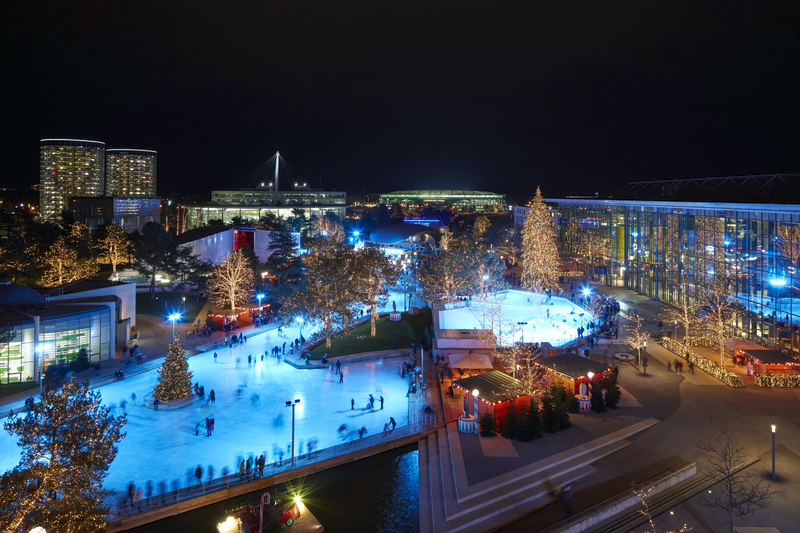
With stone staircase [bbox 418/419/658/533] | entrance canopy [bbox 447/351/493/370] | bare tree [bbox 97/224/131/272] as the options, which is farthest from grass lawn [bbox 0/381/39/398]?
bare tree [bbox 97/224/131/272]

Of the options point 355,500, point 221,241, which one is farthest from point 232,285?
point 355,500

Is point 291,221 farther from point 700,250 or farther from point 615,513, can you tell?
point 615,513

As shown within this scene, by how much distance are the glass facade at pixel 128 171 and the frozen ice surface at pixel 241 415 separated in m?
155

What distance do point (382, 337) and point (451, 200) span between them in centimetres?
15144

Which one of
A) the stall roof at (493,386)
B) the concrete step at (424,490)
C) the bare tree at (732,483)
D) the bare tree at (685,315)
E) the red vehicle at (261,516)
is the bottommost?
the red vehicle at (261,516)

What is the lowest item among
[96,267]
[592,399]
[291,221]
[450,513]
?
[450,513]

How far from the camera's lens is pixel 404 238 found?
2832 inches

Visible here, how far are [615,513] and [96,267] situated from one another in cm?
4398

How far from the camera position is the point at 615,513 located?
1268cm

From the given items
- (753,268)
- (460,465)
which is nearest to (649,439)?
(460,465)

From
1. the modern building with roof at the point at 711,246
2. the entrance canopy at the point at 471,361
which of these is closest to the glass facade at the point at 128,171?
the modern building with roof at the point at 711,246

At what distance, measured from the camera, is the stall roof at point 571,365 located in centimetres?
1967

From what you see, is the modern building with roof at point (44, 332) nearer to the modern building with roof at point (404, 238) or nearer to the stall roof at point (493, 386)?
the stall roof at point (493, 386)

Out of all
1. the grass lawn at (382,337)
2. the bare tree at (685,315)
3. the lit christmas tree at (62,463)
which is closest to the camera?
the lit christmas tree at (62,463)
